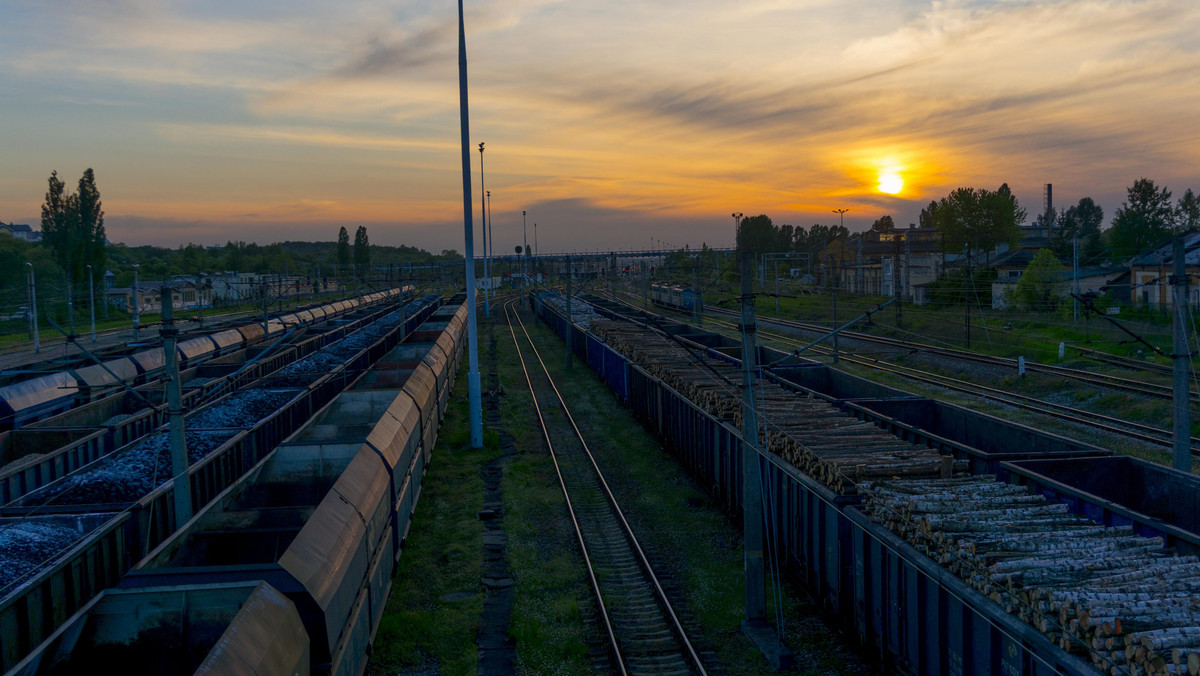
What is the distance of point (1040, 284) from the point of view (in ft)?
144

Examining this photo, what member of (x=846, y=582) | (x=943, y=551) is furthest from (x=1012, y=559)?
(x=846, y=582)

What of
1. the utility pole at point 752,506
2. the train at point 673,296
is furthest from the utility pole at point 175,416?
the train at point 673,296

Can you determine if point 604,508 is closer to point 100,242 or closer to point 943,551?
point 943,551

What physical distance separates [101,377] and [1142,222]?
80.7 meters

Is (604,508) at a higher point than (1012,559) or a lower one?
lower

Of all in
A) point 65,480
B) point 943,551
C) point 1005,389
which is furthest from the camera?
point 1005,389

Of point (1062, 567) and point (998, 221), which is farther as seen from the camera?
point (998, 221)

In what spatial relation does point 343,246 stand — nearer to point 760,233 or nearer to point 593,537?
point 760,233

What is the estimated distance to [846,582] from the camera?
36.9 feet

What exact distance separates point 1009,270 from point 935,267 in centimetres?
842

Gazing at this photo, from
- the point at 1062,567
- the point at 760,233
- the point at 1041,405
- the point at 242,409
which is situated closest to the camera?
the point at 1062,567

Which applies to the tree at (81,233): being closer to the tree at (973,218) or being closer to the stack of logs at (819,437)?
the stack of logs at (819,437)

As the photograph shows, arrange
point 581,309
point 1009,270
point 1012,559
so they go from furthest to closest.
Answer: point 1009,270, point 581,309, point 1012,559

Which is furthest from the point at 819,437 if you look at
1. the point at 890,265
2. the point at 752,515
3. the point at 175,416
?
the point at 890,265
